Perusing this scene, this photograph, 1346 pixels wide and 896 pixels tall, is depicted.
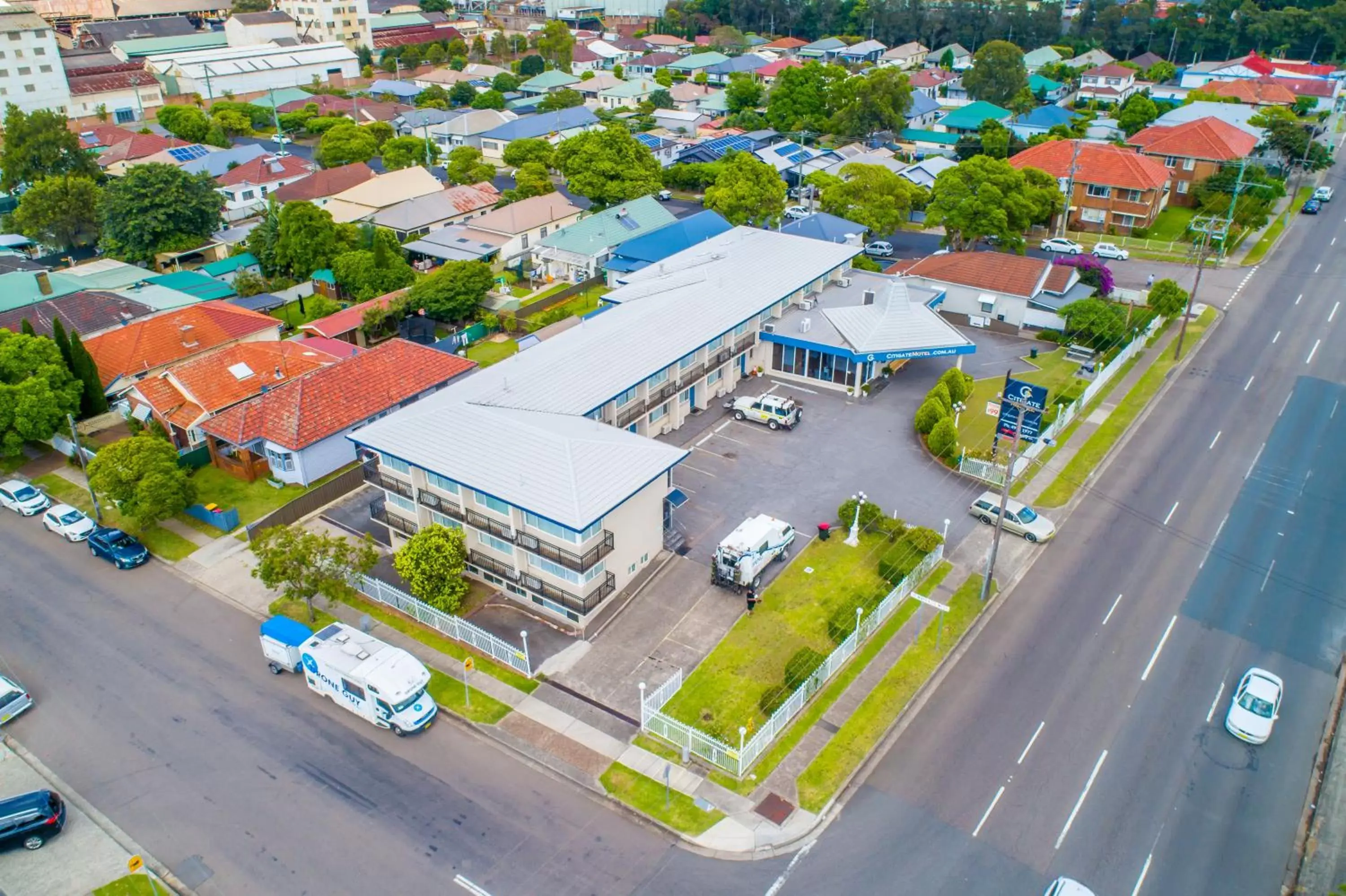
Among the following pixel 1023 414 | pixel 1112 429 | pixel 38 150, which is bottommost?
pixel 1112 429

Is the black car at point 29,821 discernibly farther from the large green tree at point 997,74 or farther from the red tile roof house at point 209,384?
the large green tree at point 997,74

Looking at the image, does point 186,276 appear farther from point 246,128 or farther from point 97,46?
point 97,46

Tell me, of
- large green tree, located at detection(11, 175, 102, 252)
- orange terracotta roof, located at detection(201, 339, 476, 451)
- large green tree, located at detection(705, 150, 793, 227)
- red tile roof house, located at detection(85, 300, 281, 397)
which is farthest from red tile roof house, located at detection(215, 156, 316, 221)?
orange terracotta roof, located at detection(201, 339, 476, 451)

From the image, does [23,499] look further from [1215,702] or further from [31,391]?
[1215,702]

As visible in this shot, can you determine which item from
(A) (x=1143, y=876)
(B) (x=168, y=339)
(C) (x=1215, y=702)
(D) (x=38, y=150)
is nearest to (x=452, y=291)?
(B) (x=168, y=339)

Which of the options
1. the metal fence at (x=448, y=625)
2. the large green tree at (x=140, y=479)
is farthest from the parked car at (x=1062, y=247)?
the large green tree at (x=140, y=479)

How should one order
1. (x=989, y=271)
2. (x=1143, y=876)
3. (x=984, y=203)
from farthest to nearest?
(x=984, y=203) → (x=989, y=271) → (x=1143, y=876)

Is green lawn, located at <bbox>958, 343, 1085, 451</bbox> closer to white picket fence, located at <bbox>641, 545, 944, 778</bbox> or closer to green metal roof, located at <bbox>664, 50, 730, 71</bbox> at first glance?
white picket fence, located at <bbox>641, 545, 944, 778</bbox>

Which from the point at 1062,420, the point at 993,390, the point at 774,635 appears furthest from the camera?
the point at 993,390
